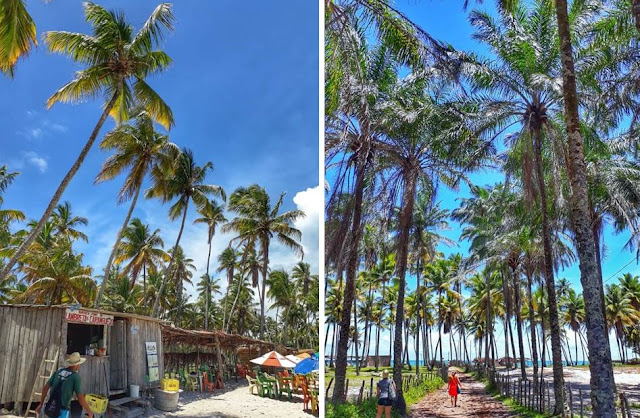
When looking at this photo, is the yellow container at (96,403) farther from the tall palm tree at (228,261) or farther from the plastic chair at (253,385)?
the tall palm tree at (228,261)

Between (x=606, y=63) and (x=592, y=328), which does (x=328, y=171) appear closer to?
(x=592, y=328)

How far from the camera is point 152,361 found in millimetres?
9492

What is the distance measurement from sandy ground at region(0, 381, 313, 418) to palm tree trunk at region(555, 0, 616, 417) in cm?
599

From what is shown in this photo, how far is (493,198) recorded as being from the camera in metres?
16.9

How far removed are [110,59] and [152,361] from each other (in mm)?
5473

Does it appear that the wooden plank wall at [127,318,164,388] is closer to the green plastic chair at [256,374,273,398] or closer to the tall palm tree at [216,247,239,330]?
the green plastic chair at [256,374,273,398]

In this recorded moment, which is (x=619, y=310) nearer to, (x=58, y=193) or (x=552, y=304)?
(x=552, y=304)

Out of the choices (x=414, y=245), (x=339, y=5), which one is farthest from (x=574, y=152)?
(x=414, y=245)

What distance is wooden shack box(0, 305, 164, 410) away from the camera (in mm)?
6977

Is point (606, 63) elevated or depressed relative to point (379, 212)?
elevated

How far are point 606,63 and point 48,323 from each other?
9040mm

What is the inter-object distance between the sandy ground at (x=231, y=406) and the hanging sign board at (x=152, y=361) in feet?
2.07

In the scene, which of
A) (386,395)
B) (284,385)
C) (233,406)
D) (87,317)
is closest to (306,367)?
(284,385)

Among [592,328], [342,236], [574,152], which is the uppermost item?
[574,152]
